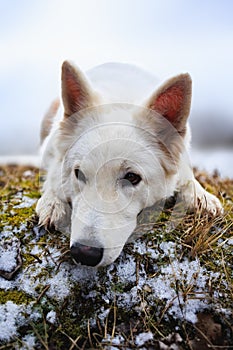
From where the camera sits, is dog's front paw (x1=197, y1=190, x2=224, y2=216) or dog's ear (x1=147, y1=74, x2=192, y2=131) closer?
dog's ear (x1=147, y1=74, x2=192, y2=131)

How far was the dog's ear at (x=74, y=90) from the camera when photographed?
286 cm

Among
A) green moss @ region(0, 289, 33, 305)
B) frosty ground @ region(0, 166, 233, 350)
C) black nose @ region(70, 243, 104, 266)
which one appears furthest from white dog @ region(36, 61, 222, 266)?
green moss @ region(0, 289, 33, 305)

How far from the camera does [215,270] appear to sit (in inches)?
105

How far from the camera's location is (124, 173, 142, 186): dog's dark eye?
2762 mm

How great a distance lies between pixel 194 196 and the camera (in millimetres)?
3332

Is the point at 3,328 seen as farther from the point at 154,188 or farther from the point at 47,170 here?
the point at 47,170

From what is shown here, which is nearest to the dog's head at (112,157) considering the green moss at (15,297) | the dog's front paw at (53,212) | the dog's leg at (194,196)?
the dog's front paw at (53,212)

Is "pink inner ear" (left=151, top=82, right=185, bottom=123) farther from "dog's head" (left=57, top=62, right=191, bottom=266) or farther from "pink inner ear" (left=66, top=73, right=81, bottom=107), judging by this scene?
"pink inner ear" (left=66, top=73, right=81, bottom=107)

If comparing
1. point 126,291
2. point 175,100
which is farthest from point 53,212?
point 175,100

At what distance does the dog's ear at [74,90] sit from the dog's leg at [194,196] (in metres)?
1.19

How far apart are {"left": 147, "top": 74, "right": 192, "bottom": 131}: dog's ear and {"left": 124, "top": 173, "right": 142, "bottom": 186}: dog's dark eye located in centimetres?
55

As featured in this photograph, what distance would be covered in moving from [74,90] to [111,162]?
0.74m

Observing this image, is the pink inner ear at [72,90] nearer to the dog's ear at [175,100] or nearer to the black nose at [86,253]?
the dog's ear at [175,100]

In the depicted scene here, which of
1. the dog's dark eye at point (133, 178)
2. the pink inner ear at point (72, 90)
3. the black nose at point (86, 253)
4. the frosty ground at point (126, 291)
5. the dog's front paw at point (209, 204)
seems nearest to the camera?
the frosty ground at point (126, 291)
